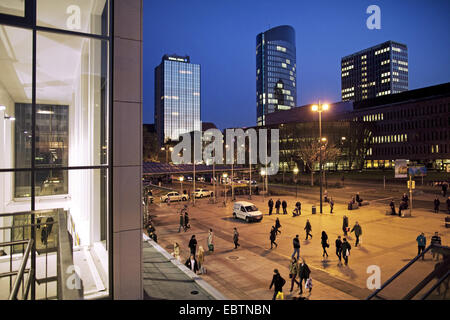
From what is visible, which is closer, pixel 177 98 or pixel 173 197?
pixel 173 197

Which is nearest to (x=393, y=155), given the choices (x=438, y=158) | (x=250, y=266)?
(x=438, y=158)

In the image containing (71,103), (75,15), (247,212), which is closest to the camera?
(75,15)

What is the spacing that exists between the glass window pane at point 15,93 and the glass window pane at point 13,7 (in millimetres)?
390

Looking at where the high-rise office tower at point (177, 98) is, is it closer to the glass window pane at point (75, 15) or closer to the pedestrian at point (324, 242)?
the pedestrian at point (324, 242)

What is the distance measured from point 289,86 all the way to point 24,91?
186m

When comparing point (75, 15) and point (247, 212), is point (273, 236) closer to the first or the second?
point (247, 212)

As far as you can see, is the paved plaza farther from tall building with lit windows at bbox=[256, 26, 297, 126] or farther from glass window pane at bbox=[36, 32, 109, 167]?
tall building with lit windows at bbox=[256, 26, 297, 126]

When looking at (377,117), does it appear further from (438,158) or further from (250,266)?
(250,266)

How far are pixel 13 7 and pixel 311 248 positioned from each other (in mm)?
15361

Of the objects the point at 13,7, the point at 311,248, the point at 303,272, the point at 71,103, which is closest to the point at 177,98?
the point at 311,248

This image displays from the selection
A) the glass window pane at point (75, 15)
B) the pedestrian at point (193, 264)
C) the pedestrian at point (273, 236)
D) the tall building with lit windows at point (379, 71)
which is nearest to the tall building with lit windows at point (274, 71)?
the tall building with lit windows at point (379, 71)

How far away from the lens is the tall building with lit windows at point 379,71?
164 metres

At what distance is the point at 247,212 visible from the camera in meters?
22.4

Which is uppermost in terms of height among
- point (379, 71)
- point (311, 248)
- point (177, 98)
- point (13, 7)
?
point (379, 71)
